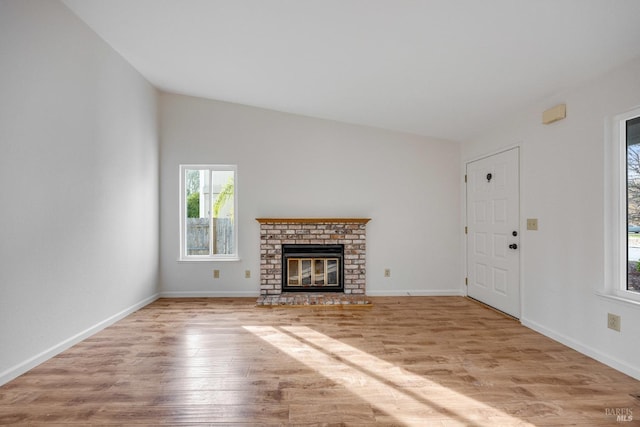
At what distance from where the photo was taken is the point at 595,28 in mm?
2020

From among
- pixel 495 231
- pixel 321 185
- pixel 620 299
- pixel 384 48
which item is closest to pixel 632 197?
pixel 620 299

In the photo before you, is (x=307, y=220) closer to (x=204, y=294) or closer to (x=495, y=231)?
(x=204, y=294)

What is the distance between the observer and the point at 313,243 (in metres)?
4.52

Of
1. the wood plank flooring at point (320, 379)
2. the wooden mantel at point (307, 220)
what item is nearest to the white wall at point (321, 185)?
the wooden mantel at point (307, 220)

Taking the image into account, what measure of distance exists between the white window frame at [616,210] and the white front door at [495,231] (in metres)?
1.00

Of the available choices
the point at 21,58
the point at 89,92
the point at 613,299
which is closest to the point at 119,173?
the point at 89,92

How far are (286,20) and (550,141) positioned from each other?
2776 millimetres

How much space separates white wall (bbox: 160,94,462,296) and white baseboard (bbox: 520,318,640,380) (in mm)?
1506

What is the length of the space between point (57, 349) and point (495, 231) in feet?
15.7

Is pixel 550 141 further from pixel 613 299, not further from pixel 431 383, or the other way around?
pixel 431 383

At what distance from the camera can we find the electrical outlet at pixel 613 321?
2387mm

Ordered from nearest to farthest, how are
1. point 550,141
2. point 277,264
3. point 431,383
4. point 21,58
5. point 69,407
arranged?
point 69,407
point 431,383
point 21,58
point 550,141
point 277,264

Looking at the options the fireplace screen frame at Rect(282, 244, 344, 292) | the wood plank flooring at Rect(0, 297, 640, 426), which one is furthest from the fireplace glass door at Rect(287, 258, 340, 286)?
the wood plank flooring at Rect(0, 297, 640, 426)

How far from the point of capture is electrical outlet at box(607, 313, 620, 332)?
2387mm
